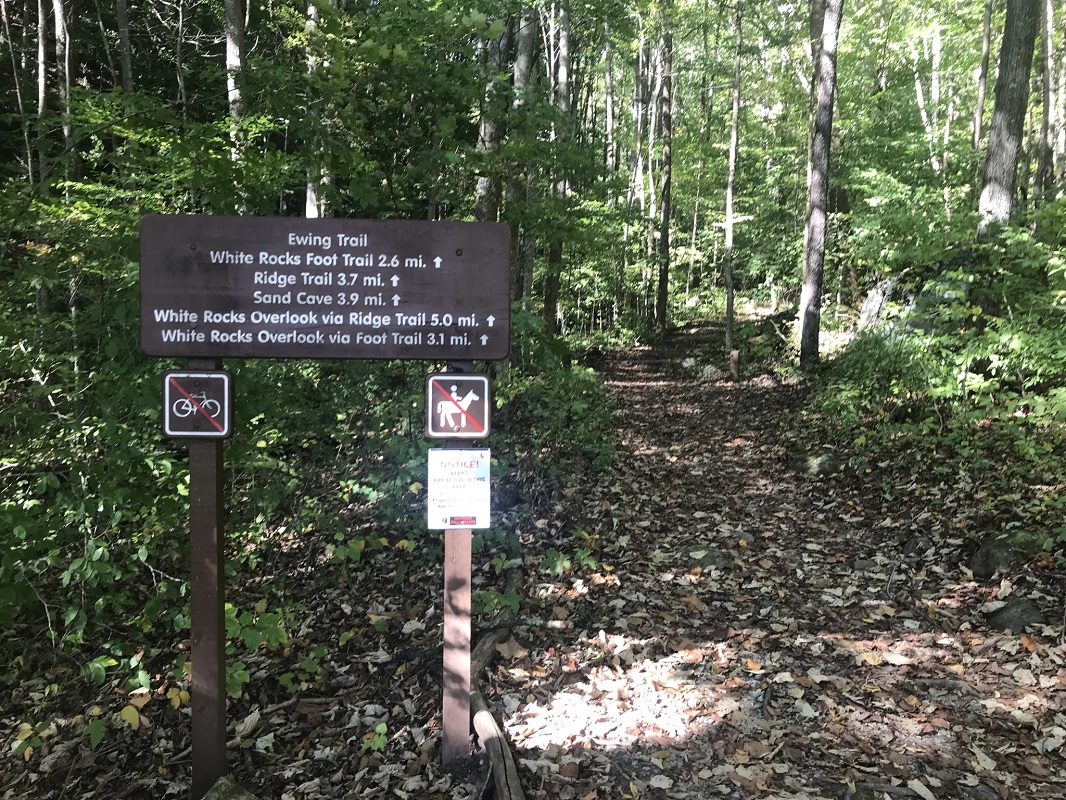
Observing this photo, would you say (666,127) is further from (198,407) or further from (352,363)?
(198,407)

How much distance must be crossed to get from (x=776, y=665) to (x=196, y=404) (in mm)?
4023

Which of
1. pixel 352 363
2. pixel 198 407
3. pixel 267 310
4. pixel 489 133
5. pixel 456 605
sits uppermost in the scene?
pixel 489 133

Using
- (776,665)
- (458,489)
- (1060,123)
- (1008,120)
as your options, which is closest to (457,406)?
(458,489)

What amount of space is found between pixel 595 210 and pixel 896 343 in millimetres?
9415

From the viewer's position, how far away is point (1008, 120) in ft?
33.3

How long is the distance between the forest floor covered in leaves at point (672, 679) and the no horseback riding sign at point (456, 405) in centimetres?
183

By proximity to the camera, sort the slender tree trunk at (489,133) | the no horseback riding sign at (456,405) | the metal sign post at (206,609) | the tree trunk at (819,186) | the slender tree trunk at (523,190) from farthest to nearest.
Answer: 1. the tree trunk at (819,186)
2. the slender tree trunk at (523,190)
3. the slender tree trunk at (489,133)
4. the no horseback riding sign at (456,405)
5. the metal sign post at (206,609)

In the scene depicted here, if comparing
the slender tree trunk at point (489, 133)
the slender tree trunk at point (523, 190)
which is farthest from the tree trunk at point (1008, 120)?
the slender tree trunk at point (489, 133)

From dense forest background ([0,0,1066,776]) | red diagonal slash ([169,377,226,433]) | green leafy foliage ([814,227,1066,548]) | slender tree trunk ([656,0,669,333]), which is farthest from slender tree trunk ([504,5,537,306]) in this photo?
slender tree trunk ([656,0,669,333])

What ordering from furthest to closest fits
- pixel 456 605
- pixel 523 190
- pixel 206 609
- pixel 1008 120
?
1. pixel 1008 120
2. pixel 523 190
3. pixel 456 605
4. pixel 206 609

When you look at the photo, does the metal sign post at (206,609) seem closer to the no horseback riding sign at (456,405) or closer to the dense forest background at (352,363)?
the dense forest background at (352,363)

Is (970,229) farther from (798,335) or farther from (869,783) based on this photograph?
(869,783)

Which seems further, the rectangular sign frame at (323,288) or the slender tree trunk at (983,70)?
the slender tree trunk at (983,70)

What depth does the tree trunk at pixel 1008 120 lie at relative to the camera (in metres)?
9.92
